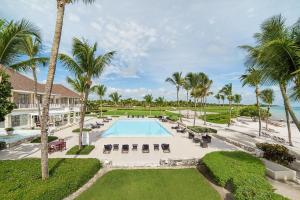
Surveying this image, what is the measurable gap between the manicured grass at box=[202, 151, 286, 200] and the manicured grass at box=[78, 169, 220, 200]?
78 centimetres

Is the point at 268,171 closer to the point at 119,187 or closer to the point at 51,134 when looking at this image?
the point at 119,187

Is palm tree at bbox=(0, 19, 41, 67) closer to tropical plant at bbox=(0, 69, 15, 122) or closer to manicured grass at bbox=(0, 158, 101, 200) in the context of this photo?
tropical plant at bbox=(0, 69, 15, 122)

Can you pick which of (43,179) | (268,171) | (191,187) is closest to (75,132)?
(43,179)

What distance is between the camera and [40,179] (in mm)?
8531

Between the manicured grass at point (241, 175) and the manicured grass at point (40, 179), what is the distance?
6304mm

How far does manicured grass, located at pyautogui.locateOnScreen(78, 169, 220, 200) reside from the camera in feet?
27.1

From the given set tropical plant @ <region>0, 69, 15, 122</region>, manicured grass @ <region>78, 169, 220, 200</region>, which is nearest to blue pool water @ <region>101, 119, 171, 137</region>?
tropical plant @ <region>0, 69, 15, 122</region>

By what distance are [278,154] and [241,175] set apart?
21.0ft

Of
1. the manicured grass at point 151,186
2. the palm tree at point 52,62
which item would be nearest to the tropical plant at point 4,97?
the palm tree at point 52,62

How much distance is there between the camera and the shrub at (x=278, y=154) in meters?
12.4


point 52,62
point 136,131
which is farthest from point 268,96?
point 52,62

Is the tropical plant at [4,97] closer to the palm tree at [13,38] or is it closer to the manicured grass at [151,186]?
the palm tree at [13,38]

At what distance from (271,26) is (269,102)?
2828 centimetres

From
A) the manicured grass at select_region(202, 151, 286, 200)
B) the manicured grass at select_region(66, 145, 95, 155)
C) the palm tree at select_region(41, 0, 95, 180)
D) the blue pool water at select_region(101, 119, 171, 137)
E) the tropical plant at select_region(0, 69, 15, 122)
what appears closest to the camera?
the manicured grass at select_region(202, 151, 286, 200)
